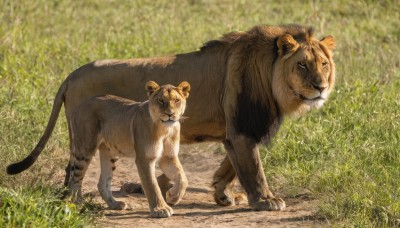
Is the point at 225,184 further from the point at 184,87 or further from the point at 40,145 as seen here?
the point at 40,145

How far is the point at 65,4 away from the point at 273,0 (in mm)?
2724

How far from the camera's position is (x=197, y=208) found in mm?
6969

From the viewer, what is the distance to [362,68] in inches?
385

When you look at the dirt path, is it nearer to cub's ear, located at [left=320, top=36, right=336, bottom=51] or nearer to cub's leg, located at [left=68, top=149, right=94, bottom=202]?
cub's leg, located at [left=68, top=149, right=94, bottom=202]

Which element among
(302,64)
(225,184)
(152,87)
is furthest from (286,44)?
(225,184)

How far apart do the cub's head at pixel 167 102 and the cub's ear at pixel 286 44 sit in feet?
2.50

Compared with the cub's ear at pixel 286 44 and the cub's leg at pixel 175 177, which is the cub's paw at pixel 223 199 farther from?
the cub's ear at pixel 286 44

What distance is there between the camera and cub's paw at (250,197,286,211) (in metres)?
6.66

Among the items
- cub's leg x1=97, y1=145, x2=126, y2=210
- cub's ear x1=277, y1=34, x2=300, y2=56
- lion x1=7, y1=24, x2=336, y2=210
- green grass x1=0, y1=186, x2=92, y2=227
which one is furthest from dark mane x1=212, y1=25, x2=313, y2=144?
green grass x1=0, y1=186, x2=92, y2=227

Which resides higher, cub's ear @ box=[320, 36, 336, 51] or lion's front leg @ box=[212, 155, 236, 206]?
cub's ear @ box=[320, 36, 336, 51]

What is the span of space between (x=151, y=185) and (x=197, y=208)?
2.20 feet

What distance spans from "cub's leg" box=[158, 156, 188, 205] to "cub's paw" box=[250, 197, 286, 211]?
53cm

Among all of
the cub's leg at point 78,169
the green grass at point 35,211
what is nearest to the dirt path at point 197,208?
the cub's leg at point 78,169

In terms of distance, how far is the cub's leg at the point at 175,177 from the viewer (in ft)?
21.3
